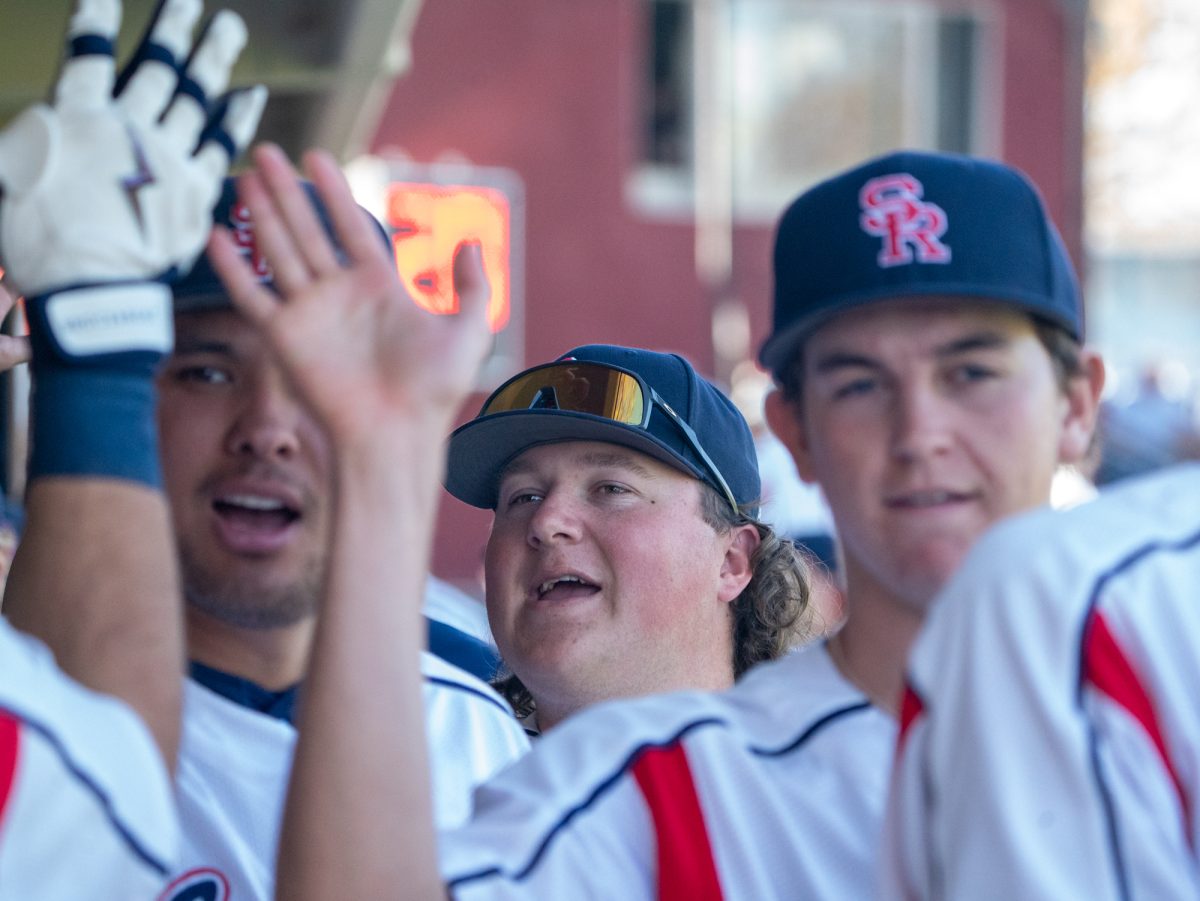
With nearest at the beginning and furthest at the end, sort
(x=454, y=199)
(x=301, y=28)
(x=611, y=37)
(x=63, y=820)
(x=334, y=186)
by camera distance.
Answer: (x=63, y=820), (x=334, y=186), (x=301, y=28), (x=454, y=199), (x=611, y=37)

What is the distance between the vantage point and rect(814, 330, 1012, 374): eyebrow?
6.00 ft

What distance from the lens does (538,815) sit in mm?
1742

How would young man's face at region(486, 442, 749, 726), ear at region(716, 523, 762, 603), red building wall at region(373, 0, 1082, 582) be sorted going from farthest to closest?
red building wall at region(373, 0, 1082, 582), ear at region(716, 523, 762, 603), young man's face at region(486, 442, 749, 726)

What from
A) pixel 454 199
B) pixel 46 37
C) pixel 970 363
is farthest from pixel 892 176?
pixel 454 199

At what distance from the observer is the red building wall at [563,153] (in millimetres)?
11695

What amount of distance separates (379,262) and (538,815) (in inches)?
26.2

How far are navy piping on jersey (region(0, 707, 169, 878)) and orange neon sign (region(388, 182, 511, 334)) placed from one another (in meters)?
9.42

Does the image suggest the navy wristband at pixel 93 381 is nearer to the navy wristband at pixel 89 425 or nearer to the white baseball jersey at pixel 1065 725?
the navy wristband at pixel 89 425

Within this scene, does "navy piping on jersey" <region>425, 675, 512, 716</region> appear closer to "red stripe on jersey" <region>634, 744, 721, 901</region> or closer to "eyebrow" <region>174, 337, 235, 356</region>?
"eyebrow" <region>174, 337, 235, 356</region>

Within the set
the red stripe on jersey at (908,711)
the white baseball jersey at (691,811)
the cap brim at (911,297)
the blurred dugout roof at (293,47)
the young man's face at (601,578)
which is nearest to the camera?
the red stripe on jersey at (908,711)

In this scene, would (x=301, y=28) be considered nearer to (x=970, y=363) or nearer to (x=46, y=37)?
(x=46, y=37)

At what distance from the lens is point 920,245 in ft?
5.98

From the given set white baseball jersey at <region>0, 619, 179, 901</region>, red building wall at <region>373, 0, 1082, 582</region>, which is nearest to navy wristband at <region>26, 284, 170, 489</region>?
white baseball jersey at <region>0, 619, 179, 901</region>

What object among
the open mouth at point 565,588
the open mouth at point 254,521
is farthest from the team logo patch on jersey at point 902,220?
the open mouth at point 565,588
